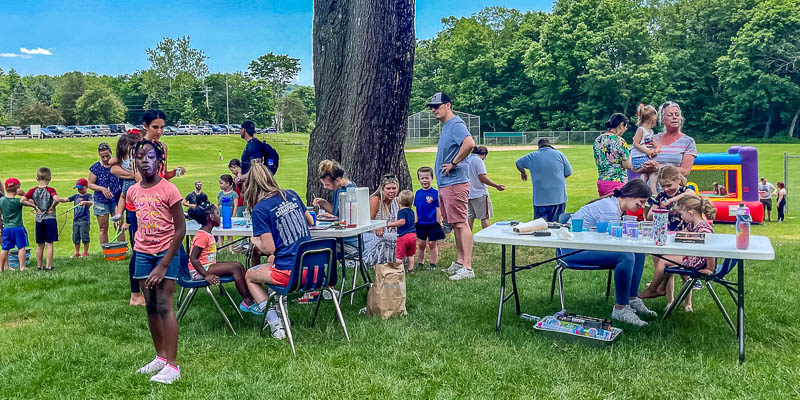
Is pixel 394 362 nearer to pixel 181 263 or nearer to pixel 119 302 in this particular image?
pixel 181 263

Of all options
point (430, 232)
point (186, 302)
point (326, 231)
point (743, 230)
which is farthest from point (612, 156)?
point (186, 302)

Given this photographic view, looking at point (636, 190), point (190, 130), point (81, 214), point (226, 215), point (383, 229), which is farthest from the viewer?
point (190, 130)

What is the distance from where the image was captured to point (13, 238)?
7.90 m

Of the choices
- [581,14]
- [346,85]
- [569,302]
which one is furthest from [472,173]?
[581,14]

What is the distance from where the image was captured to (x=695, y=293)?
18.9 feet

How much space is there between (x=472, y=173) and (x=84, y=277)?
492cm

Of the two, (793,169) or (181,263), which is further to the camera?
(793,169)

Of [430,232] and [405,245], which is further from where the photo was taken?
[430,232]

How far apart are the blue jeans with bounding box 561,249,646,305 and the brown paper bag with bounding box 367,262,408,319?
1408mm

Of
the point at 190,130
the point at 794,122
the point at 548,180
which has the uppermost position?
the point at 190,130

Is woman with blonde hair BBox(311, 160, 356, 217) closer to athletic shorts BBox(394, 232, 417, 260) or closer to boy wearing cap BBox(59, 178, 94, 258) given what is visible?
athletic shorts BBox(394, 232, 417, 260)

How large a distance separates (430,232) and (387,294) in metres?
2.32

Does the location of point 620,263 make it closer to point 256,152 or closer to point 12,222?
point 256,152

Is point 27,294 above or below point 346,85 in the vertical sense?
below
